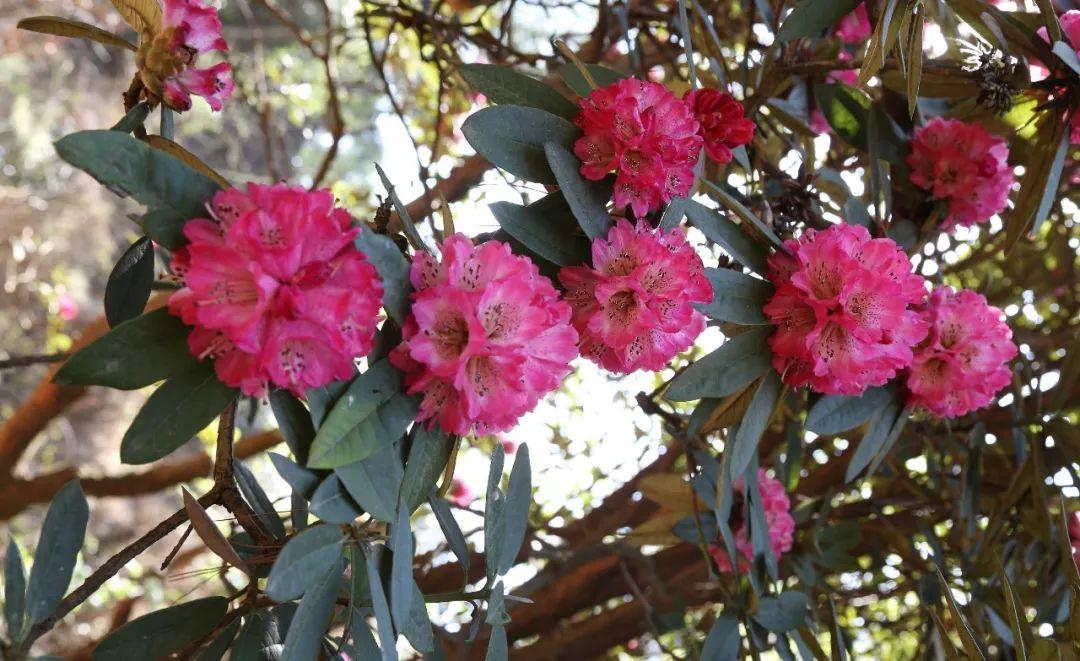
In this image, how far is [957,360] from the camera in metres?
0.84

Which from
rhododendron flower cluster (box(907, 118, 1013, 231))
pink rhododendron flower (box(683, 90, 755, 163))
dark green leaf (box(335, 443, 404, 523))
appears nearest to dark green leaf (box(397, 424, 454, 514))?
dark green leaf (box(335, 443, 404, 523))

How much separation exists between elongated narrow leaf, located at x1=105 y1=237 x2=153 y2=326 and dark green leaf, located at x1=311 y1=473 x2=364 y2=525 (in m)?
0.23

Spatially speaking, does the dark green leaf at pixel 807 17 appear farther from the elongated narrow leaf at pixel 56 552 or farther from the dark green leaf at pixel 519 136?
the elongated narrow leaf at pixel 56 552

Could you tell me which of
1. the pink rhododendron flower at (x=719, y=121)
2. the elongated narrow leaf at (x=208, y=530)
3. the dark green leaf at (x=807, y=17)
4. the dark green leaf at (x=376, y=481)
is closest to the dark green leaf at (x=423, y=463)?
the dark green leaf at (x=376, y=481)

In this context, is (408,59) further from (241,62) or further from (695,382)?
(695,382)

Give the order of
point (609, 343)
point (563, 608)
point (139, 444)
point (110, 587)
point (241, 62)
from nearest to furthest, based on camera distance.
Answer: point (139, 444) < point (609, 343) < point (563, 608) < point (241, 62) < point (110, 587)

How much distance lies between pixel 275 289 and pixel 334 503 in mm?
139

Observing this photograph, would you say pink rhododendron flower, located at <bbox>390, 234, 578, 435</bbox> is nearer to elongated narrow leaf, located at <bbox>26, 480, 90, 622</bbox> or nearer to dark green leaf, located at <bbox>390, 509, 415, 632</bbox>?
dark green leaf, located at <bbox>390, 509, 415, 632</bbox>

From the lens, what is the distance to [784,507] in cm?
110

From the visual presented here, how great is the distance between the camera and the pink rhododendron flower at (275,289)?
484 millimetres

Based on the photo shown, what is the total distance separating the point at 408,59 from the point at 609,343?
1.78 m

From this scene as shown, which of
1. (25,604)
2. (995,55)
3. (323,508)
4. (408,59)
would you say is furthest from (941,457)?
(408,59)

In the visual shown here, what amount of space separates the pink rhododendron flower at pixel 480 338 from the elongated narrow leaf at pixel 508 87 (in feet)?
0.63

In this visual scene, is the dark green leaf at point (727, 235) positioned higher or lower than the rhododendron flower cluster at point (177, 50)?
lower
